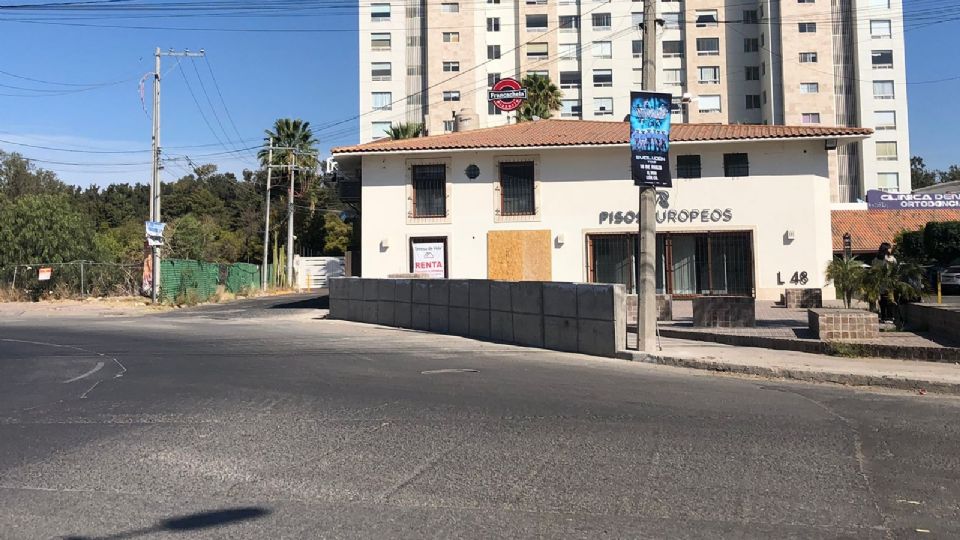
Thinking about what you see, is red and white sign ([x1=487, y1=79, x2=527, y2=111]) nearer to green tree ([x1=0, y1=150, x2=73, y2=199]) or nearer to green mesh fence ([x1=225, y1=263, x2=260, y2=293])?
green mesh fence ([x1=225, y1=263, x2=260, y2=293])

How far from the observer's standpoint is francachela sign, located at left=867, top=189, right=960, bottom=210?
46.5 metres

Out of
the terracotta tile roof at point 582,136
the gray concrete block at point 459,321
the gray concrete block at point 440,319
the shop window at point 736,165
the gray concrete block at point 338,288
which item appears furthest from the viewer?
the shop window at point 736,165

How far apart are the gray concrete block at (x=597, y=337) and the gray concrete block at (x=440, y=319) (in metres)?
5.01

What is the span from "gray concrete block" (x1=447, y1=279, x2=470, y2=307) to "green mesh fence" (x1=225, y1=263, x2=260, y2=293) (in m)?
25.4

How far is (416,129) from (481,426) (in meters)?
42.2

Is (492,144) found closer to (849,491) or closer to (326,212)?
(849,491)

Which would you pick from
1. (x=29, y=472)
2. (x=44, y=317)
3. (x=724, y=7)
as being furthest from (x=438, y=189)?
(x=724, y=7)

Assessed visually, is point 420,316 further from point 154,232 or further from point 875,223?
point 875,223

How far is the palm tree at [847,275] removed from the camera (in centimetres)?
1391

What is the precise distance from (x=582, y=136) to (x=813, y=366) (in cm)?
1794

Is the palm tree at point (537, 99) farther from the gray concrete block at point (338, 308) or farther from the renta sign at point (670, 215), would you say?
the gray concrete block at point (338, 308)

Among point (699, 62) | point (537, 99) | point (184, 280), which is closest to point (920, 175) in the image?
point (699, 62)

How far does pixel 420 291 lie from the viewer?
1905 centimetres

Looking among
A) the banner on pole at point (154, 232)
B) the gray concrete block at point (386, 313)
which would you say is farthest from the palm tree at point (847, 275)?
the banner on pole at point (154, 232)
